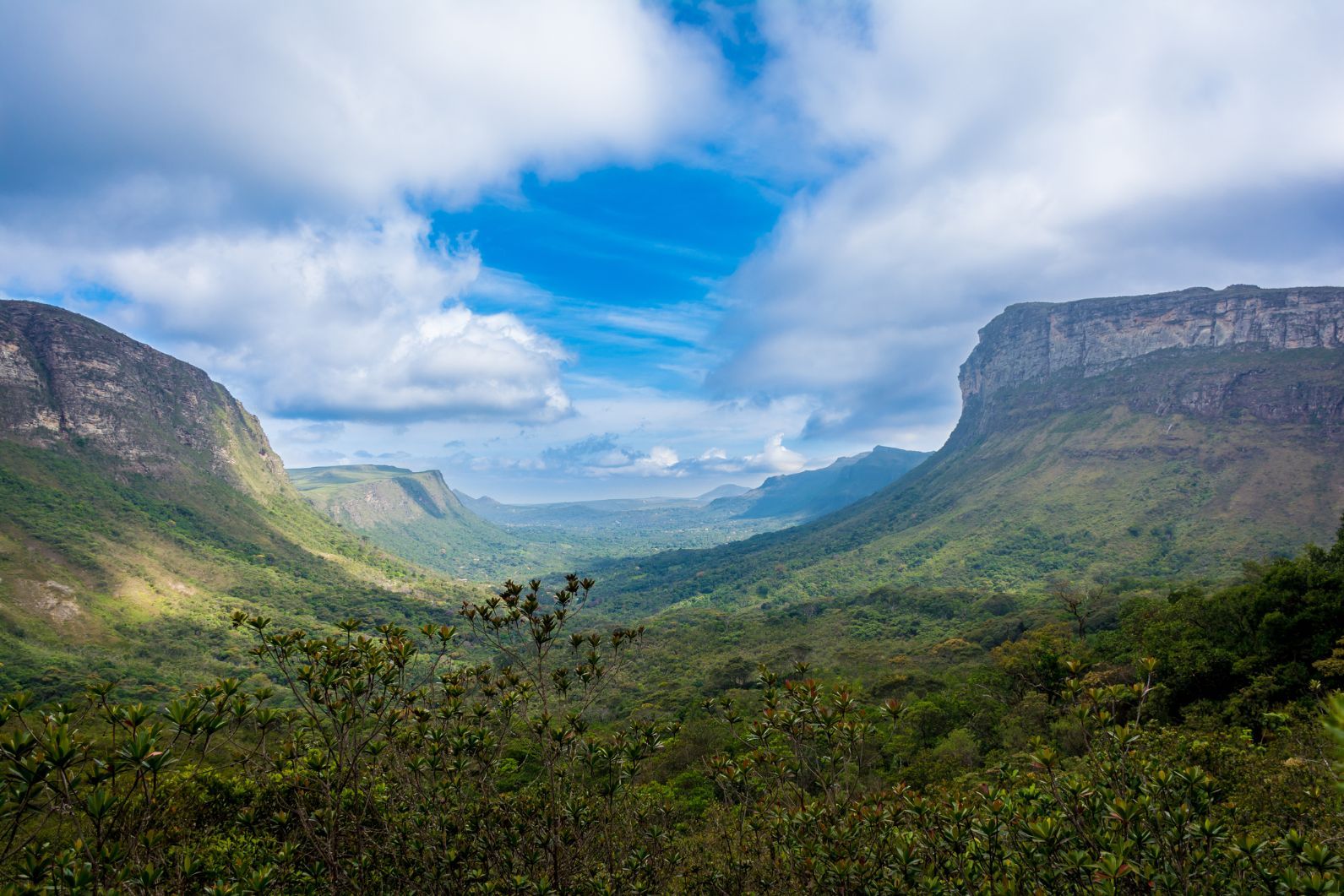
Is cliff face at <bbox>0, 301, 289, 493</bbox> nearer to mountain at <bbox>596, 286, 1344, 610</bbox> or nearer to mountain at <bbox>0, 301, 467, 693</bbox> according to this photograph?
mountain at <bbox>0, 301, 467, 693</bbox>

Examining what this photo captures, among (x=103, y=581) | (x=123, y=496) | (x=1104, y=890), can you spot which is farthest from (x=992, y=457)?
(x=123, y=496)

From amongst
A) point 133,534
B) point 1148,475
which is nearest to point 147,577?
point 133,534

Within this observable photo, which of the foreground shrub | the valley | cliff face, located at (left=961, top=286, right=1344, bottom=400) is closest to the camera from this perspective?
the foreground shrub

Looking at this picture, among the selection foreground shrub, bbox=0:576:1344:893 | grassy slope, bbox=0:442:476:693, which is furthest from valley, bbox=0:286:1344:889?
grassy slope, bbox=0:442:476:693

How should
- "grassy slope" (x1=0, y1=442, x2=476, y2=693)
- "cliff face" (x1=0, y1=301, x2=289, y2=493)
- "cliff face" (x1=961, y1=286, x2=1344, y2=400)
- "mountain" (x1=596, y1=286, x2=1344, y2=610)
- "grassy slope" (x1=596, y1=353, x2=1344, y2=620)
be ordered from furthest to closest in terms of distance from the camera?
"cliff face" (x1=961, y1=286, x2=1344, y2=400) < "cliff face" (x1=0, y1=301, x2=289, y2=493) < "mountain" (x1=596, y1=286, x2=1344, y2=610) < "grassy slope" (x1=596, y1=353, x2=1344, y2=620) < "grassy slope" (x1=0, y1=442, x2=476, y2=693)

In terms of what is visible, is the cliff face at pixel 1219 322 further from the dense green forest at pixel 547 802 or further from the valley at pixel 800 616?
the dense green forest at pixel 547 802

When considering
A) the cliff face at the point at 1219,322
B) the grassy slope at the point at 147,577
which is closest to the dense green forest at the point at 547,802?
the grassy slope at the point at 147,577

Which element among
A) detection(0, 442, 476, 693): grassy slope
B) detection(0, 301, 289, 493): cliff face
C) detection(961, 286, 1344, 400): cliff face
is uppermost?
detection(961, 286, 1344, 400): cliff face
